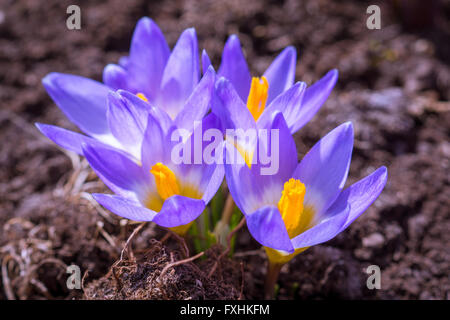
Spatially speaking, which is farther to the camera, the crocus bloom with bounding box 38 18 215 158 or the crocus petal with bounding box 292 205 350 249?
the crocus bloom with bounding box 38 18 215 158

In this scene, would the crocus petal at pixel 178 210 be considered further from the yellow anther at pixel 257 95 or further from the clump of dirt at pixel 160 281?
the yellow anther at pixel 257 95

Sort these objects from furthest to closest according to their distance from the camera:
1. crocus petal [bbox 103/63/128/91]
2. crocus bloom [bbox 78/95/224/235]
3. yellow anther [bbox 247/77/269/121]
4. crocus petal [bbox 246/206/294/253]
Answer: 1. crocus petal [bbox 103/63/128/91]
2. yellow anther [bbox 247/77/269/121]
3. crocus bloom [bbox 78/95/224/235]
4. crocus petal [bbox 246/206/294/253]

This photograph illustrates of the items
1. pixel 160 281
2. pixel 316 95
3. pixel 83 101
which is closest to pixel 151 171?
pixel 160 281

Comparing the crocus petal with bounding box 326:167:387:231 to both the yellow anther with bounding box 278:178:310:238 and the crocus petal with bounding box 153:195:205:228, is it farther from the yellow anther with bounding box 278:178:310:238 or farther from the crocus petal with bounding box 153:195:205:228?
the crocus petal with bounding box 153:195:205:228

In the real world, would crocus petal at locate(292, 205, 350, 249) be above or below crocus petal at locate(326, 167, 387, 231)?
below

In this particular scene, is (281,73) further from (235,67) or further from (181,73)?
(181,73)

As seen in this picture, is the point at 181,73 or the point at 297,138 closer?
the point at 181,73

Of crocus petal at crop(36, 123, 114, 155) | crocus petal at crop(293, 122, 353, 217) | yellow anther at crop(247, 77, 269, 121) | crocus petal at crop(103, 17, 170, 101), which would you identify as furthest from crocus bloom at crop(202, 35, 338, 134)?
crocus petal at crop(36, 123, 114, 155)
